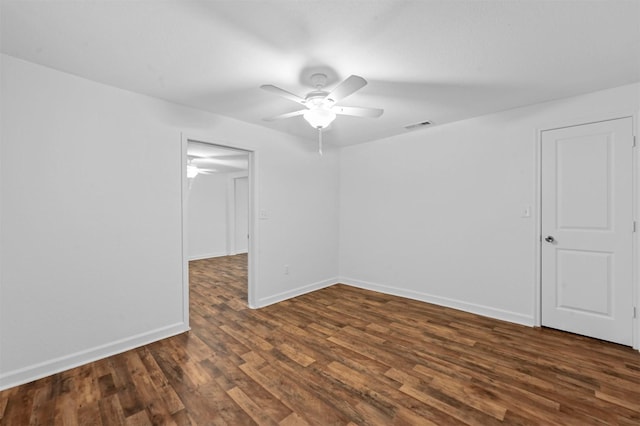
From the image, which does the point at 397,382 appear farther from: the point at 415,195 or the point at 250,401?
the point at 415,195

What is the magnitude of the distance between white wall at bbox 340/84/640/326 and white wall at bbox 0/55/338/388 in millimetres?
2419

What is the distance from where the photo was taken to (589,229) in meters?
2.72

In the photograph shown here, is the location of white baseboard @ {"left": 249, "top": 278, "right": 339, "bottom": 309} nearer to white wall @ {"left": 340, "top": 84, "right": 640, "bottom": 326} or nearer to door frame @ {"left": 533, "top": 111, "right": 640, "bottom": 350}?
white wall @ {"left": 340, "top": 84, "right": 640, "bottom": 326}

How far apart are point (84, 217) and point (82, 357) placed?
1.17 meters

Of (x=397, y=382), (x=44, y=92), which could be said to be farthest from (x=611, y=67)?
(x=44, y=92)

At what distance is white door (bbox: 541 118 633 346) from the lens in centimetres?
256

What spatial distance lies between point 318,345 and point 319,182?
2.60m

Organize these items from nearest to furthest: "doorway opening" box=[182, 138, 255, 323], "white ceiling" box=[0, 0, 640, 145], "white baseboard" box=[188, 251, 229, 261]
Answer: "white ceiling" box=[0, 0, 640, 145] < "doorway opening" box=[182, 138, 255, 323] < "white baseboard" box=[188, 251, 229, 261]

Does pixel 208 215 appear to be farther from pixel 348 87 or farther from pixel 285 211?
pixel 348 87

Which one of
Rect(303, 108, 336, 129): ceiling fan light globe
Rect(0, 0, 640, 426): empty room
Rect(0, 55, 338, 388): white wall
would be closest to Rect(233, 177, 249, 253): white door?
Rect(0, 0, 640, 426): empty room

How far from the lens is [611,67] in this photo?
7.20 feet

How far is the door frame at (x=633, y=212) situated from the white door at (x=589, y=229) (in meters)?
0.03

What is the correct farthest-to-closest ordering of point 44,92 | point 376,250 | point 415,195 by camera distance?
1. point 376,250
2. point 415,195
3. point 44,92

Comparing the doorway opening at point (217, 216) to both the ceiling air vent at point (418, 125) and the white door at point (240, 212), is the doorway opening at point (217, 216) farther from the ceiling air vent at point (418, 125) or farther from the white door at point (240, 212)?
the ceiling air vent at point (418, 125)
